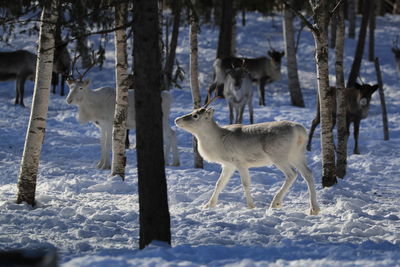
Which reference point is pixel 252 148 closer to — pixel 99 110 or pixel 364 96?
pixel 99 110

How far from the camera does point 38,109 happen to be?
8.05 m

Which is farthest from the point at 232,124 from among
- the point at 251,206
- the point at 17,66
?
the point at 17,66

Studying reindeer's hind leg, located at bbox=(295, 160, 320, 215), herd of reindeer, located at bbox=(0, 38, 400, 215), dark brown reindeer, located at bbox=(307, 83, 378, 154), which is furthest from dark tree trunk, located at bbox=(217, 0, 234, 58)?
reindeer's hind leg, located at bbox=(295, 160, 320, 215)

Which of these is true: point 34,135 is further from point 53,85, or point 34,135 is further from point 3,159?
point 53,85

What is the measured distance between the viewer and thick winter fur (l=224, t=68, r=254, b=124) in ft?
53.0

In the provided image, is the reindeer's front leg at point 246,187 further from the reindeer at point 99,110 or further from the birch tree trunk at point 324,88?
the reindeer at point 99,110

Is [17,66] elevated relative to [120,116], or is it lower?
elevated

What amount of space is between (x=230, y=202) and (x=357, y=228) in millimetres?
2350

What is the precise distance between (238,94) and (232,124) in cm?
315

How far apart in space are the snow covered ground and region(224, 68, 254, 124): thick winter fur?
0.81 metres

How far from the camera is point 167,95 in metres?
12.5

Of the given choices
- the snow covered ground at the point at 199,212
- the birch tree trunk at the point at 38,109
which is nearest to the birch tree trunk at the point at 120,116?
the snow covered ground at the point at 199,212

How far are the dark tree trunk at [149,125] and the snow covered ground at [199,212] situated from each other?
0.25m

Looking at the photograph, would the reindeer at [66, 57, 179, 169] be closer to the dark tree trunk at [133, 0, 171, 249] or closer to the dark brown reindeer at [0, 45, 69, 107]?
the dark tree trunk at [133, 0, 171, 249]
